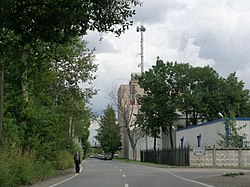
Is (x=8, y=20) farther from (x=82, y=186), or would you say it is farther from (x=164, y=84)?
(x=164, y=84)

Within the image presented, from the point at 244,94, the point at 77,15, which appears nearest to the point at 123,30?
the point at 77,15

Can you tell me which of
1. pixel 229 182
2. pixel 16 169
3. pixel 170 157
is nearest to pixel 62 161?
pixel 16 169

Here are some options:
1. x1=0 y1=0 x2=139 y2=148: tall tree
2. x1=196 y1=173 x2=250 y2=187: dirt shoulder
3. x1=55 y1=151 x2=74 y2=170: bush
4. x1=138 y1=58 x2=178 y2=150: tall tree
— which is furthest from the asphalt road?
x1=138 y1=58 x2=178 y2=150: tall tree

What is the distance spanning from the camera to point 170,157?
5622cm

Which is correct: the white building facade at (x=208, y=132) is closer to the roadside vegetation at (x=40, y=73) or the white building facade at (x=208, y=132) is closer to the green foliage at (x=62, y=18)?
the roadside vegetation at (x=40, y=73)

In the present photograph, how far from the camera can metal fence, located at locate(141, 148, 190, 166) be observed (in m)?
49.5

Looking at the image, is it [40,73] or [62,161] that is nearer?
[40,73]

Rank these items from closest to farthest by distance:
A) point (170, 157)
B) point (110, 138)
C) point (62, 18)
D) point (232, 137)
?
point (62, 18) → point (232, 137) → point (170, 157) → point (110, 138)

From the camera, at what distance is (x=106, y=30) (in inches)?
499

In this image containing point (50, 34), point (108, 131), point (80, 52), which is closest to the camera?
point (50, 34)

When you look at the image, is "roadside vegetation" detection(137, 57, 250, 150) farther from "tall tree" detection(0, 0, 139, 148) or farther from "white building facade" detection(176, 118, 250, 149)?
"tall tree" detection(0, 0, 139, 148)

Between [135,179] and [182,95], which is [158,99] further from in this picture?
[135,179]

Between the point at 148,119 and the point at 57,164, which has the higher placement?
the point at 148,119

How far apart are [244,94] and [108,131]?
62.9 m
